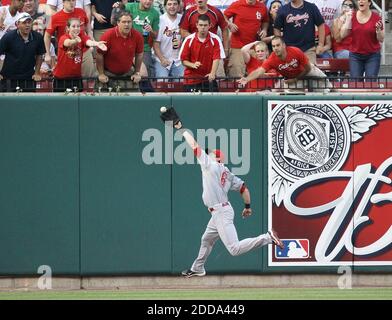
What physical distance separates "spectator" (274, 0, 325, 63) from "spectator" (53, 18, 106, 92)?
278cm

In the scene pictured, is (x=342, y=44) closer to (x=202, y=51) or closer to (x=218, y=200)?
(x=202, y=51)

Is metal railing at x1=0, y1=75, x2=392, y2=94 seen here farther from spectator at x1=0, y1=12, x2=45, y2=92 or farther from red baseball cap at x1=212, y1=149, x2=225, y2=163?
red baseball cap at x1=212, y1=149, x2=225, y2=163

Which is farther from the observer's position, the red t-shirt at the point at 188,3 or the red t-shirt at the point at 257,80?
the red t-shirt at the point at 188,3

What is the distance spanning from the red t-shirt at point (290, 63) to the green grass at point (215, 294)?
303cm

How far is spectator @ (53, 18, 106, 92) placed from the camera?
16.5 m

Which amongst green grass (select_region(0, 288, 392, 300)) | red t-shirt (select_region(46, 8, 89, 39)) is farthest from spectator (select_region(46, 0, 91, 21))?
green grass (select_region(0, 288, 392, 300))

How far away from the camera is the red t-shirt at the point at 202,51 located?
1698 cm

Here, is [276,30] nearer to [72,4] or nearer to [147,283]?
[72,4]

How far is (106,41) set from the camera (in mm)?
16750

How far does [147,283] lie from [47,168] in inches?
82.8

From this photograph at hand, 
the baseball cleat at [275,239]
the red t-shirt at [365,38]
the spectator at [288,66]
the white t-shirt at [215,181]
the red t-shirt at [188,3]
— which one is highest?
the red t-shirt at [188,3]

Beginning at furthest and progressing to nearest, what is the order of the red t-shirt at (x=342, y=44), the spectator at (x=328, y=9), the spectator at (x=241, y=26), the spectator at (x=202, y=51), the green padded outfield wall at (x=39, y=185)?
the spectator at (x=328, y=9) < the red t-shirt at (x=342, y=44) < the spectator at (x=241, y=26) < the spectator at (x=202, y=51) < the green padded outfield wall at (x=39, y=185)

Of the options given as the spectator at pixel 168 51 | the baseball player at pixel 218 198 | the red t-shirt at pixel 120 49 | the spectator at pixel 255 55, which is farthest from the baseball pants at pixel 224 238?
the spectator at pixel 168 51

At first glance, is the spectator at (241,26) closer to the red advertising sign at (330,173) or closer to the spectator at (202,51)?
the spectator at (202,51)
